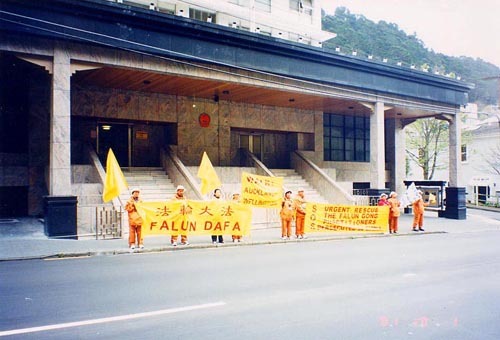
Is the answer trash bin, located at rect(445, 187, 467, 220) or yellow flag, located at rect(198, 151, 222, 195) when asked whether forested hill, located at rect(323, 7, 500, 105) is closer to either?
trash bin, located at rect(445, 187, 467, 220)

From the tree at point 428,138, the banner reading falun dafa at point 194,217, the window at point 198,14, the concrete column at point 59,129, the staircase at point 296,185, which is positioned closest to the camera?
the banner reading falun dafa at point 194,217

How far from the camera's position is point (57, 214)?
13625mm

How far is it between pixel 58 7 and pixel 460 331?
45.0 ft

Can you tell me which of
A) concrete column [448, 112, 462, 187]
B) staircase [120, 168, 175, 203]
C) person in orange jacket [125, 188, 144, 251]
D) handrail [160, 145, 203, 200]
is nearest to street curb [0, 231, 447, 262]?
person in orange jacket [125, 188, 144, 251]

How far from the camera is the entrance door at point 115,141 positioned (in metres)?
21.9

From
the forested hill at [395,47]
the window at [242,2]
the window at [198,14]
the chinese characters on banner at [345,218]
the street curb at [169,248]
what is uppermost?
the forested hill at [395,47]

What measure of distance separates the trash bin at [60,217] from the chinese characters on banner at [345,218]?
8123 mm

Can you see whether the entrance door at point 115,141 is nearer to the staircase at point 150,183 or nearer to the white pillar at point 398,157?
the staircase at point 150,183

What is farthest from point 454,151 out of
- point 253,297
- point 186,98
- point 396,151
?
point 253,297

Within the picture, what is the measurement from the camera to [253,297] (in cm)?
695

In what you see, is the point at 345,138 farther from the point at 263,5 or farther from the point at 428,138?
the point at 428,138

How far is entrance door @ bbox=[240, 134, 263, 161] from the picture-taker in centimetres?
2650

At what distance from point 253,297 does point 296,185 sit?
16979 mm

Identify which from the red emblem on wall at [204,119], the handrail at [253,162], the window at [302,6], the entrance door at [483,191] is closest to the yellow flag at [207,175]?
the handrail at [253,162]
